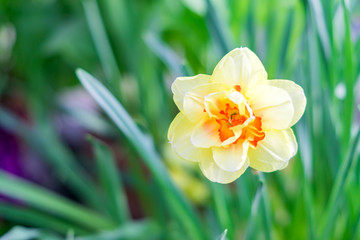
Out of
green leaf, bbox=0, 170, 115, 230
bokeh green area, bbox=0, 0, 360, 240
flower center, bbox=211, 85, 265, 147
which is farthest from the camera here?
green leaf, bbox=0, 170, 115, 230

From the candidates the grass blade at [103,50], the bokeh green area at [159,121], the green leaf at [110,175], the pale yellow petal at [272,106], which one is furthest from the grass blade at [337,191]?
the grass blade at [103,50]

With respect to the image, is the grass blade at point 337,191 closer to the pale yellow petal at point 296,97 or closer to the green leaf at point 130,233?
the pale yellow petal at point 296,97

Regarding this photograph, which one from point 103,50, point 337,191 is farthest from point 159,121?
point 337,191

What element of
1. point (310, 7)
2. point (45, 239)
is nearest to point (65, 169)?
point (45, 239)

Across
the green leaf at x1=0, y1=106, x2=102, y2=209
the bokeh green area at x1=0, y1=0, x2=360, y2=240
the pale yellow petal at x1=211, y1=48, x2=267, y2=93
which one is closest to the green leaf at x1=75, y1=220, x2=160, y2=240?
the bokeh green area at x1=0, y1=0, x2=360, y2=240

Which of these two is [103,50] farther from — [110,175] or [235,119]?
[235,119]

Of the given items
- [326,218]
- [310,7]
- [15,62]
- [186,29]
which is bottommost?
[326,218]

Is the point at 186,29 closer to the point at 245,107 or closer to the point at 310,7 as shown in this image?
the point at 310,7

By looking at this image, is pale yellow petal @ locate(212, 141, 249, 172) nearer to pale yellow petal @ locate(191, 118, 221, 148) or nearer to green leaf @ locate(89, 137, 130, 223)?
pale yellow petal @ locate(191, 118, 221, 148)
